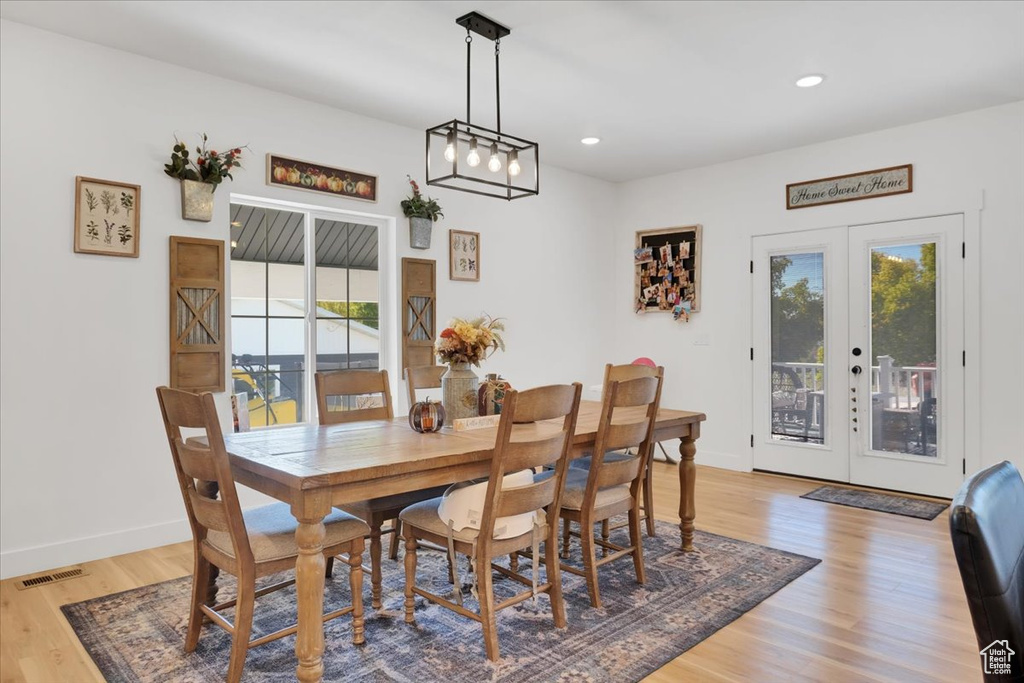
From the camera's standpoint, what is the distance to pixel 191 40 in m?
3.25

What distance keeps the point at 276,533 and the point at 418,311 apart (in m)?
2.65

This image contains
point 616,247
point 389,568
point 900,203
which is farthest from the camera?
point 616,247

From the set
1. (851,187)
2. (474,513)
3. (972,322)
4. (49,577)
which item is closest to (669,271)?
(851,187)

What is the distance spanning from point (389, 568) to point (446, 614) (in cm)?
63

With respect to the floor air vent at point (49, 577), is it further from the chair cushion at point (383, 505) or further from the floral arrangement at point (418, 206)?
the floral arrangement at point (418, 206)

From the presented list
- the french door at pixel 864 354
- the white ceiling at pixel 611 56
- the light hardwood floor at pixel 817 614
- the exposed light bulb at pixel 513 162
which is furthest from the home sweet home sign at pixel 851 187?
the exposed light bulb at pixel 513 162

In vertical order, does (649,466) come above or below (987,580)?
below

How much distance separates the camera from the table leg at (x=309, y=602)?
6.23 ft

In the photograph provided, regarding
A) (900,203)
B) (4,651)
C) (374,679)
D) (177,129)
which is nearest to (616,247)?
(900,203)

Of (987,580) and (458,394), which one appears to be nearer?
(987,580)

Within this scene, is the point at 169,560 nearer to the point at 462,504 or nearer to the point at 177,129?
the point at 462,504

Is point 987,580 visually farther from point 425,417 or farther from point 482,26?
point 482,26

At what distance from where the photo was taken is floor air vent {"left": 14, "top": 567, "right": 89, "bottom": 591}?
296 centimetres

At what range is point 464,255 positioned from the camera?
5016 millimetres
